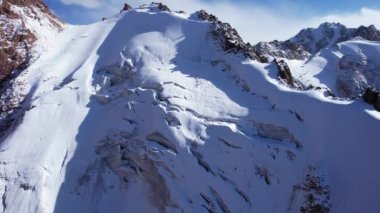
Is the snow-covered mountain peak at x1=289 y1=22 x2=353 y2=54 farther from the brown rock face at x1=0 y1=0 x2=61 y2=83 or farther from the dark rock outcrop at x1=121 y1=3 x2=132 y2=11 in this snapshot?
the brown rock face at x1=0 y1=0 x2=61 y2=83

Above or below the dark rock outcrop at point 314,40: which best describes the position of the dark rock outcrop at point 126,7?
above

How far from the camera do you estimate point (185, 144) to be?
24.3 metres

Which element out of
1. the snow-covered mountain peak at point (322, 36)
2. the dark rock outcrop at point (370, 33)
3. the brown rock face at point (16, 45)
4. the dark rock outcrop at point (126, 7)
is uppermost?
the dark rock outcrop at point (126, 7)

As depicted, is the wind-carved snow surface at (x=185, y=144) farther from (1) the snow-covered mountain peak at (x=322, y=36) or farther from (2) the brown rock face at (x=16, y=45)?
(1) the snow-covered mountain peak at (x=322, y=36)

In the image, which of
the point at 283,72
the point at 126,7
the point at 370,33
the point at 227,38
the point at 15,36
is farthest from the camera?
the point at 370,33

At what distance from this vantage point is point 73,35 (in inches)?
1460

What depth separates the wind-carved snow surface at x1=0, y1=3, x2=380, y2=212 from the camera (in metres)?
22.3

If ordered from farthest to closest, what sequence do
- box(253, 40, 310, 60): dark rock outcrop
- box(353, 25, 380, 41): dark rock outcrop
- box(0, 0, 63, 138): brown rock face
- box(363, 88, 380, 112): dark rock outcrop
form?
1. box(353, 25, 380, 41): dark rock outcrop
2. box(253, 40, 310, 60): dark rock outcrop
3. box(0, 0, 63, 138): brown rock face
4. box(363, 88, 380, 112): dark rock outcrop

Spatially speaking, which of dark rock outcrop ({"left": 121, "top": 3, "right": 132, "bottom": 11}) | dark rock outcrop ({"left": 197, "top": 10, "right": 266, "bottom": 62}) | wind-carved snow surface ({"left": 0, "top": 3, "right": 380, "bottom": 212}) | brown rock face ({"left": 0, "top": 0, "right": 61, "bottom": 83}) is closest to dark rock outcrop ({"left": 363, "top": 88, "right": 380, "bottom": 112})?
wind-carved snow surface ({"left": 0, "top": 3, "right": 380, "bottom": 212})

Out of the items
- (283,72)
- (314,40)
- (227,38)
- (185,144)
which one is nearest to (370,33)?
(314,40)

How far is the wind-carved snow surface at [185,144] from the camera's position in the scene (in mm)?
22328

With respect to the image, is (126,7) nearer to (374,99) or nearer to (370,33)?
(374,99)

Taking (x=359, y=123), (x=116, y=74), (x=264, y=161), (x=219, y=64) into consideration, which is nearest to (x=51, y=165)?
(x=116, y=74)

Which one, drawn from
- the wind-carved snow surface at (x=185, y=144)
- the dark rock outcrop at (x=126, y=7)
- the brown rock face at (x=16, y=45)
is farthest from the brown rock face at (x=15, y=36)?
the dark rock outcrop at (x=126, y=7)
